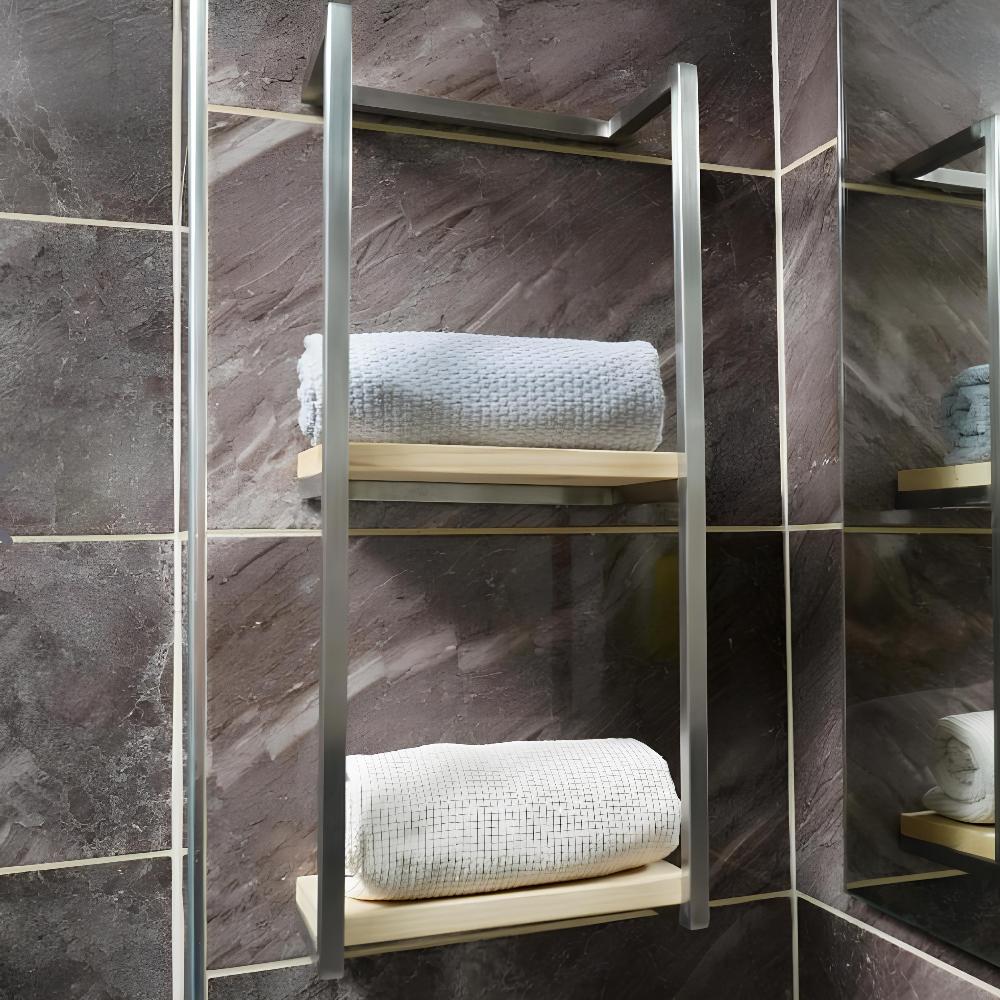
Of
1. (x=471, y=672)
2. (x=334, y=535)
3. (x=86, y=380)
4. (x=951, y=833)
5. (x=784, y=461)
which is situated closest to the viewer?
(x=86, y=380)

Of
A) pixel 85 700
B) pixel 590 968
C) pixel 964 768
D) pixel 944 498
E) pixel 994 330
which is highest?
pixel 994 330

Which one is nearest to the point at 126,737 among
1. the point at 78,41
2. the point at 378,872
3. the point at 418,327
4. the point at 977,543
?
the point at 378,872

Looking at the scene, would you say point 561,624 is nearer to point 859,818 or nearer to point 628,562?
point 628,562

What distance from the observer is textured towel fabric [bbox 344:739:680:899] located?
2.57 ft

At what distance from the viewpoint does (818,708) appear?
104 centimetres

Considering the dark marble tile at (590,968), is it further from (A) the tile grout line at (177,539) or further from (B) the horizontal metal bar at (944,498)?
(B) the horizontal metal bar at (944,498)

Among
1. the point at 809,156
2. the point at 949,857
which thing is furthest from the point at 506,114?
the point at 949,857

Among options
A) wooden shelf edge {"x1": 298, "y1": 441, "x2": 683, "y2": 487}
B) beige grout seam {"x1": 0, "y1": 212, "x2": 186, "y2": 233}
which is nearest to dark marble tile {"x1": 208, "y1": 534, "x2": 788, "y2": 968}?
wooden shelf edge {"x1": 298, "y1": 441, "x2": 683, "y2": 487}

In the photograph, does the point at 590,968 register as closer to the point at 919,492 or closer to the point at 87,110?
the point at 919,492

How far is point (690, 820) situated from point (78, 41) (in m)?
0.72

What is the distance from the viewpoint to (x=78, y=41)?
57cm

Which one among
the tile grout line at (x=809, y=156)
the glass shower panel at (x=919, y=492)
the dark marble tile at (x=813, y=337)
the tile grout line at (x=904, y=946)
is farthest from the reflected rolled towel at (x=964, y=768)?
the tile grout line at (x=809, y=156)

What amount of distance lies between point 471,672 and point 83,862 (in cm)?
45

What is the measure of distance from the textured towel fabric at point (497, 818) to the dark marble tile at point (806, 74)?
2.17 feet
